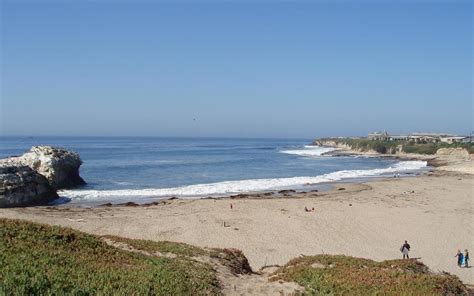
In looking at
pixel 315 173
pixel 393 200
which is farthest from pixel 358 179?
pixel 393 200

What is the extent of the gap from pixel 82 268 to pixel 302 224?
20.1m

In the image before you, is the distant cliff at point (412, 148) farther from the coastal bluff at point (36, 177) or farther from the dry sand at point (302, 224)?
the coastal bluff at point (36, 177)

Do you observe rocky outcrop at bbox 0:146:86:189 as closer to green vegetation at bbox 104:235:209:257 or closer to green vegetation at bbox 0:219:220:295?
green vegetation at bbox 104:235:209:257

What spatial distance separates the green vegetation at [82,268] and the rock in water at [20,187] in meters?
23.8

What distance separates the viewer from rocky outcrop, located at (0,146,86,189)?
44.4 meters

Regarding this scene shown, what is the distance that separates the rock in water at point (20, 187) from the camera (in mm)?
34094

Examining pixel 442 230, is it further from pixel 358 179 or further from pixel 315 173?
pixel 315 173

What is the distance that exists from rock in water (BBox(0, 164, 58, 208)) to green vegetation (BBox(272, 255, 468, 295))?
2825 centimetres

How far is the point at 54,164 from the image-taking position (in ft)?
148

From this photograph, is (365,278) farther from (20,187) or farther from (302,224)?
(20,187)

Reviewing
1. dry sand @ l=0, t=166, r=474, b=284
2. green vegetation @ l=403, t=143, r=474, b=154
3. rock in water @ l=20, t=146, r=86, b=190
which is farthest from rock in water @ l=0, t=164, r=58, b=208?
Answer: green vegetation @ l=403, t=143, r=474, b=154

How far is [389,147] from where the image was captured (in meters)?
122

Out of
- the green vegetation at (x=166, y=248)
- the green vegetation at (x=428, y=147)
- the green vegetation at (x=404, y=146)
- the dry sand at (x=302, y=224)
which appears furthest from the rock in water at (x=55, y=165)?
the green vegetation at (x=428, y=147)

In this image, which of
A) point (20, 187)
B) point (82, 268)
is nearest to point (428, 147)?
point (20, 187)
